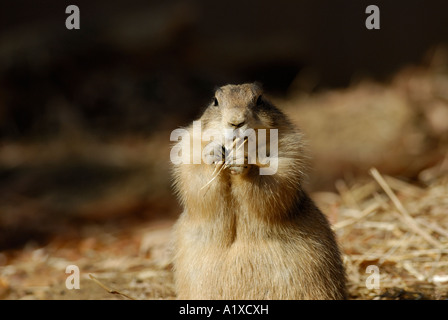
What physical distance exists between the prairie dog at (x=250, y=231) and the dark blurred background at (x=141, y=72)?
3925mm

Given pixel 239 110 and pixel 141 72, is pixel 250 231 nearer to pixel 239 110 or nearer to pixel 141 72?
pixel 239 110

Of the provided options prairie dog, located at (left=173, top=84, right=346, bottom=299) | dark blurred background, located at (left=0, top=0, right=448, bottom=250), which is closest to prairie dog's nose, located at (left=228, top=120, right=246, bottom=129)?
prairie dog, located at (left=173, top=84, right=346, bottom=299)

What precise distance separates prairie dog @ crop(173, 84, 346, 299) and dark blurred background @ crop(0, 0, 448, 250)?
3.92 m

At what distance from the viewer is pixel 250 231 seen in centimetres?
321

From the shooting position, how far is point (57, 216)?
7055mm

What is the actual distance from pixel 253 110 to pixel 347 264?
5.42 feet

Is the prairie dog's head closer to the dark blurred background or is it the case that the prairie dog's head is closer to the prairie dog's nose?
the prairie dog's nose

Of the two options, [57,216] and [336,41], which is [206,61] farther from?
[57,216]

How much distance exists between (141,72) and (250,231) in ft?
27.8

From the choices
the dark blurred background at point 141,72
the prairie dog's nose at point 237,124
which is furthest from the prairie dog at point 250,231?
the dark blurred background at point 141,72

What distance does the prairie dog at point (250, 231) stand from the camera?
315cm

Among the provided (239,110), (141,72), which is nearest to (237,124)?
(239,110)

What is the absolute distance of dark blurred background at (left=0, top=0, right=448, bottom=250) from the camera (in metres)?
7.90

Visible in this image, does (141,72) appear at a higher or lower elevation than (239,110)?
higher
